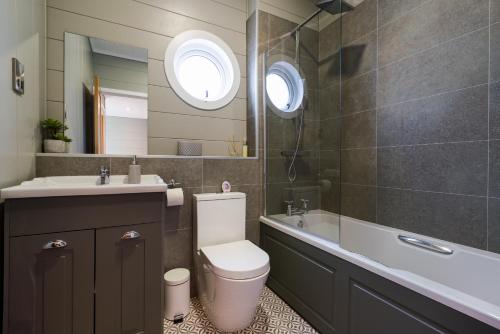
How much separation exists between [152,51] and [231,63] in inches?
28.2

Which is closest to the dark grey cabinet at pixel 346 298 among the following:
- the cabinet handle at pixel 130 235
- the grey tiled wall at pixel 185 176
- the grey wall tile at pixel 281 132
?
the grey tiled wall at pixel 185 176

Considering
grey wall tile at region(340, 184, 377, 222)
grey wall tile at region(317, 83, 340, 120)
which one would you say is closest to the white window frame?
grey wall tile at region(317, 83, 340, 120)

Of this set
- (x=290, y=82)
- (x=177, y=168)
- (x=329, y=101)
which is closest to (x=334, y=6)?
(x=290, y=82)

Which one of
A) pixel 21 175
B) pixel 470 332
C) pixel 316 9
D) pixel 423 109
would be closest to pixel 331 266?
pixel 470 332

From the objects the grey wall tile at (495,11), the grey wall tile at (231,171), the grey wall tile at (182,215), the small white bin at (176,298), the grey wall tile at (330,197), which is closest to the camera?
the grey wall tile at (495,11)

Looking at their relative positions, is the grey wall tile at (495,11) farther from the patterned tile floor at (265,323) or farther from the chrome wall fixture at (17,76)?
the chrome wall fixture at (17,76)

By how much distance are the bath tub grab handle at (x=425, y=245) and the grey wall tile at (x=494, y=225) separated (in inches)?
8.2

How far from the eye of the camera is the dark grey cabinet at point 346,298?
913mm

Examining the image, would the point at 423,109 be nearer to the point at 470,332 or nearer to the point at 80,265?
the point at 470,332

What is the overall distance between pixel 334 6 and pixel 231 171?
1.84m

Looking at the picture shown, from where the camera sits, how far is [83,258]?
111 centimetres

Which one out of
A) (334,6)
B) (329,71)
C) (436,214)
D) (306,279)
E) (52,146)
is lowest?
(306,279)

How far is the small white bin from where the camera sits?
1.62 meters

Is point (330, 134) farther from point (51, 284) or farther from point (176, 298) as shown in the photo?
point (51, 284)
